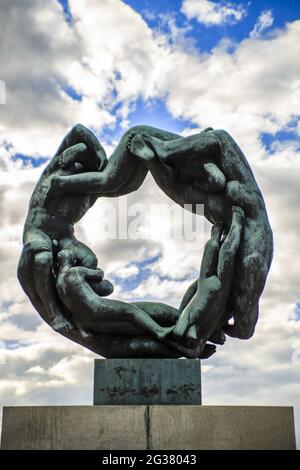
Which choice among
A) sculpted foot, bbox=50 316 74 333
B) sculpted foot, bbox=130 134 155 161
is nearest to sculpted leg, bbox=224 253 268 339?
sculpted foot, bbox=130 134 155 161

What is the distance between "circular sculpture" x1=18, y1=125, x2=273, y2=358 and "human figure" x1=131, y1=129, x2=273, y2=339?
11mm

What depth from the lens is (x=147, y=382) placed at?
5523 millimetres

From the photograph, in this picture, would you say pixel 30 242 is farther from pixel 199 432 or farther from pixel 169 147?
pixel 199 432

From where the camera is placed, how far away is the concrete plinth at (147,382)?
5.48m

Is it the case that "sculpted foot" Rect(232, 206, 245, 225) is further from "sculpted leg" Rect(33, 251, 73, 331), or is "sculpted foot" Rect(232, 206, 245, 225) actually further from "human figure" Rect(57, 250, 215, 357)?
"sculpted leg" Rect(33, 251, 73, 331)

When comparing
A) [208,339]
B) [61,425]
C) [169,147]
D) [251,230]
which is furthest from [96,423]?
[169,147]

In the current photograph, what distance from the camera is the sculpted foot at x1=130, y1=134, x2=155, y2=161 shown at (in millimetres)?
6133

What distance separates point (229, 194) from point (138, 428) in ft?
8.25

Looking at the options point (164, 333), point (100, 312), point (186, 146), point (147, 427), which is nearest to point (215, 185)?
point (186, 146)

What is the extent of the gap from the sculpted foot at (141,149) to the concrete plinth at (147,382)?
2152 mm

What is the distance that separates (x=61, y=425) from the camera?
5.04m

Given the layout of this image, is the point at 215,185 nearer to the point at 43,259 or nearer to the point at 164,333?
the point at 164,333
